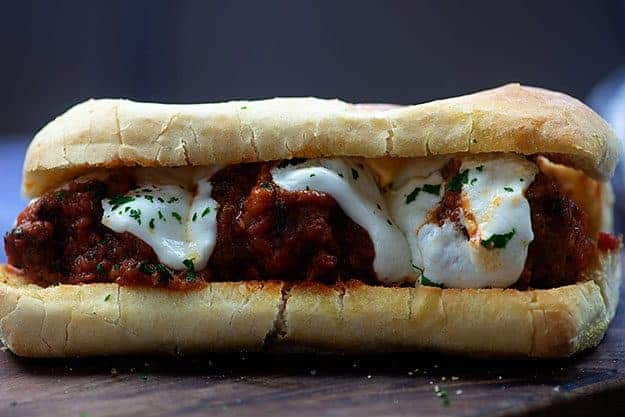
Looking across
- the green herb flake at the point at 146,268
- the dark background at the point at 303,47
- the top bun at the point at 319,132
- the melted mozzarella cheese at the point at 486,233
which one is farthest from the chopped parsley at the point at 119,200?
the dark background at the point at 303,47

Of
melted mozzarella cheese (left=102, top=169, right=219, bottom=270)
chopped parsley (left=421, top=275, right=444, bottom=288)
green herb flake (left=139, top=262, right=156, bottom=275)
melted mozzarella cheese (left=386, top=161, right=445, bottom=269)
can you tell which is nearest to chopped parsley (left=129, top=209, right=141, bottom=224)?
melted mozzarella cheese (left=102, top=169, right=219, bottom=270)

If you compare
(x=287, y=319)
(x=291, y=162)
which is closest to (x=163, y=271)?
(x=287, y=319)

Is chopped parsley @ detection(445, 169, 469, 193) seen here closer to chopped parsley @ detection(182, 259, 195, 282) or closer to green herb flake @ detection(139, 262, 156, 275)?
chopped parsley @ detection(182, 259, 195, 282)

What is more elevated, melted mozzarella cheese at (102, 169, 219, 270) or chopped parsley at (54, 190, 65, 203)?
chopped parsley at (54, 190, 65, 203)

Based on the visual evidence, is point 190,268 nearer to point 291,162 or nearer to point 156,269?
point 156,269

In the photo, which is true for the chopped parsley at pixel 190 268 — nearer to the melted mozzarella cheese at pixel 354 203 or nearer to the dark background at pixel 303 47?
the melted mozzarella cheese at pixel 354 203

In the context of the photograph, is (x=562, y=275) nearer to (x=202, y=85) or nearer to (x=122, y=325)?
(x=122, y=325)

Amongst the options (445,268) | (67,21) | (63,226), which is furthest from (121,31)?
(445,268)
